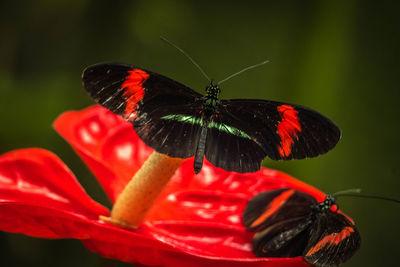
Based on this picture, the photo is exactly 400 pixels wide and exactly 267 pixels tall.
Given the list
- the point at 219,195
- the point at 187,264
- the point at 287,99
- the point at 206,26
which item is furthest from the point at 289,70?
the point at 187,264

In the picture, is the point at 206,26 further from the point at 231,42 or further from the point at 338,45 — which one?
the point at 338,45

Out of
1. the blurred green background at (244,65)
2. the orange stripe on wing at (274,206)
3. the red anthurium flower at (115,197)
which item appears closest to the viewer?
the red anthurium flower at (115,197)

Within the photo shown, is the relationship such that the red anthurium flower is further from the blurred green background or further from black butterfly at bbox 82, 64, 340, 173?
the blurred green background

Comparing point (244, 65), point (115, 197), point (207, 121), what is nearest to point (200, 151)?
point (207, 121)

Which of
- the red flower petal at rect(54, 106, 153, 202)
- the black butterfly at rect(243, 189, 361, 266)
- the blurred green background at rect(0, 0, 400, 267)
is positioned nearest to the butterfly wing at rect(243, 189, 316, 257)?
the black butterfly at rect(243, 189, 361, 266)

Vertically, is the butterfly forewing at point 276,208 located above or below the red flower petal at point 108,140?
below

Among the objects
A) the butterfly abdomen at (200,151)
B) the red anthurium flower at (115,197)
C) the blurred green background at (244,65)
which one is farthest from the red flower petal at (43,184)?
the blurred green background at (244,65)

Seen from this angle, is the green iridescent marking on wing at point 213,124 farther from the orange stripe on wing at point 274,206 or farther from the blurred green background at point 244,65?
the blurred green background at point 244,65

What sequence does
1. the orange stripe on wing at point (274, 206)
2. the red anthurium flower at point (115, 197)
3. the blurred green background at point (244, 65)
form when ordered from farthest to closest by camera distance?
1. the blurred green background at point (244, 65)
2. the orange stripe on wing at point (274, 206)
3. the red anthurium flower at point (115, 197)
